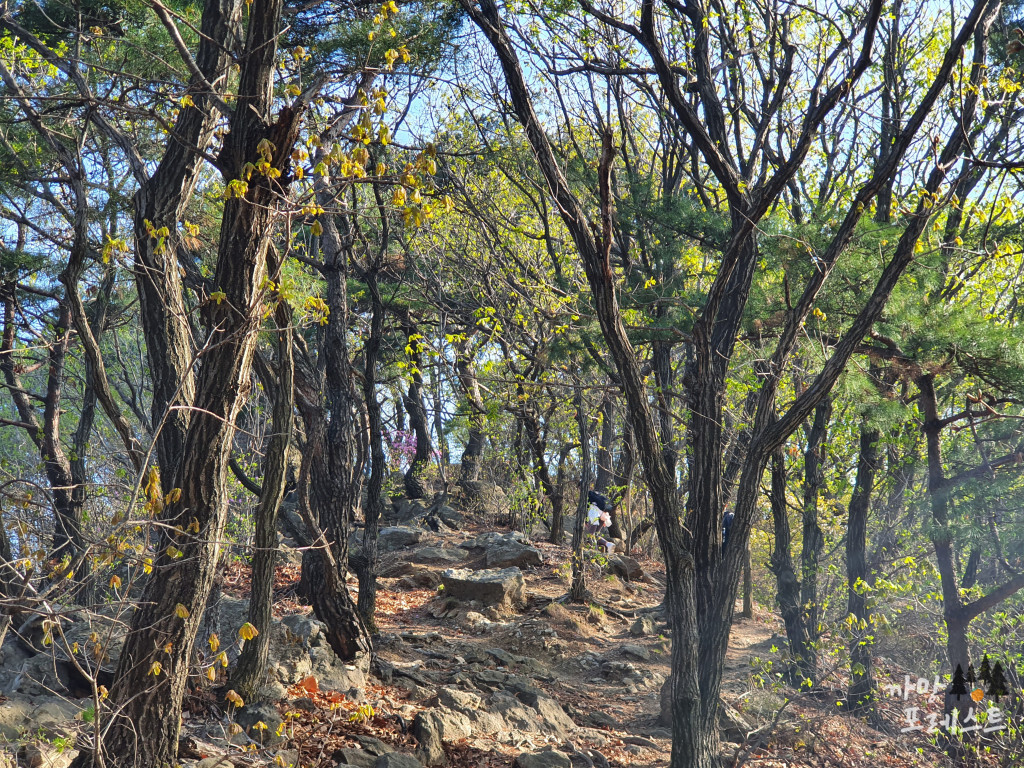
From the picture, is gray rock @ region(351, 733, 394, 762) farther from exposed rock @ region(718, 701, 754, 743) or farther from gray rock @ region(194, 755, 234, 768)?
exposed rock @ region(718, 701, 754, 743)

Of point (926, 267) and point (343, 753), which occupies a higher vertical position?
point (926, 267)

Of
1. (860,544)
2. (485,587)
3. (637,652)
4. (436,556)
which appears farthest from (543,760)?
(436,556)

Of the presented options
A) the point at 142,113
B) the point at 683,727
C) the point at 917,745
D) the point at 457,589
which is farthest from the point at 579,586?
the point at 142,113

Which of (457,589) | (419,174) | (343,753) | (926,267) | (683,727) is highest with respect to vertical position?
(926,267)

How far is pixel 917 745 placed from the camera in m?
8.69

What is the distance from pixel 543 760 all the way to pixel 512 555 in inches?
251

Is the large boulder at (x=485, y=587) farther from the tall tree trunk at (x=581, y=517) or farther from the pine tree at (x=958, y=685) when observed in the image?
the pine tree at (x=958, y=685)

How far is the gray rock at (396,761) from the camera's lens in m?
5.09

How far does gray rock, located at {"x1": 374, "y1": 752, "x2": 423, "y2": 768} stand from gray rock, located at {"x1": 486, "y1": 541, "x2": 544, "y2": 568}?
22.5ft

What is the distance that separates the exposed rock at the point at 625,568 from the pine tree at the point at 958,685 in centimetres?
586

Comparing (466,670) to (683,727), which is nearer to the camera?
(683,727)

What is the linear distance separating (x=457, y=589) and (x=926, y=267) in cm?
683

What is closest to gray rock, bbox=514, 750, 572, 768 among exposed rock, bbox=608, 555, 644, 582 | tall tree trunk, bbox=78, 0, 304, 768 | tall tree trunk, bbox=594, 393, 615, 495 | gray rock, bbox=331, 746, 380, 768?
gray rock, bbox=331, 746, 380, 768

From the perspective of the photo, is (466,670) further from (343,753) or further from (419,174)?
(419,174)
